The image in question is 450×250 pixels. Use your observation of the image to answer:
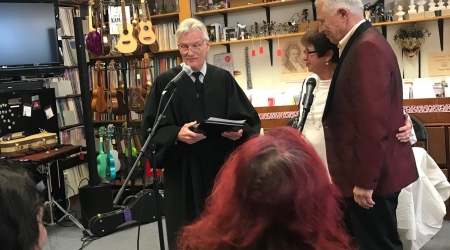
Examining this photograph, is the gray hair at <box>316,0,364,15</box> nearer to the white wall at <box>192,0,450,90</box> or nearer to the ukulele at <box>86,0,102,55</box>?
the white wall at <box>192,0,450,90</box>

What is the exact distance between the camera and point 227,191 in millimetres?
739

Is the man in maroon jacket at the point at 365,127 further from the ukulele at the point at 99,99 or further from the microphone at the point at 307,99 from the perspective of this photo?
the ukulele at the point at 99,99

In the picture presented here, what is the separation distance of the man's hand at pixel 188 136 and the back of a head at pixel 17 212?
104 cm

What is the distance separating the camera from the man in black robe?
2.12 metres

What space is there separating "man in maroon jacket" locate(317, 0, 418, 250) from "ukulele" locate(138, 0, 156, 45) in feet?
8.41

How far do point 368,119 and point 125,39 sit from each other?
2986mm

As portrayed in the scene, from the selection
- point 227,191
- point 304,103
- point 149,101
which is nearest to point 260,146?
point 227,191

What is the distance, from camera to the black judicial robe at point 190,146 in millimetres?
2123

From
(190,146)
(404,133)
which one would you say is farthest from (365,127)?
(190,146)

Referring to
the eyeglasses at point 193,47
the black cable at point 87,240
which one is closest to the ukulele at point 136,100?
the black cable at point 87,240

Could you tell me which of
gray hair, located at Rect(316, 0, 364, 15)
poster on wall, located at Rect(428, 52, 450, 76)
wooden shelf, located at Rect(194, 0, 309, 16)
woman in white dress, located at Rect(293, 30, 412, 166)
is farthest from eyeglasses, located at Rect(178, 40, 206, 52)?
poster on wall, located at Rect(428, 52, 450, 76)

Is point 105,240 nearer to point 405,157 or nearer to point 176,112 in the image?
point 176,112

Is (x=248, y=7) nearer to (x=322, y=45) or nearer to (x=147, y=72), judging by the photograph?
(x=147, y=72)

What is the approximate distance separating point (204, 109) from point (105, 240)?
6.22ft
